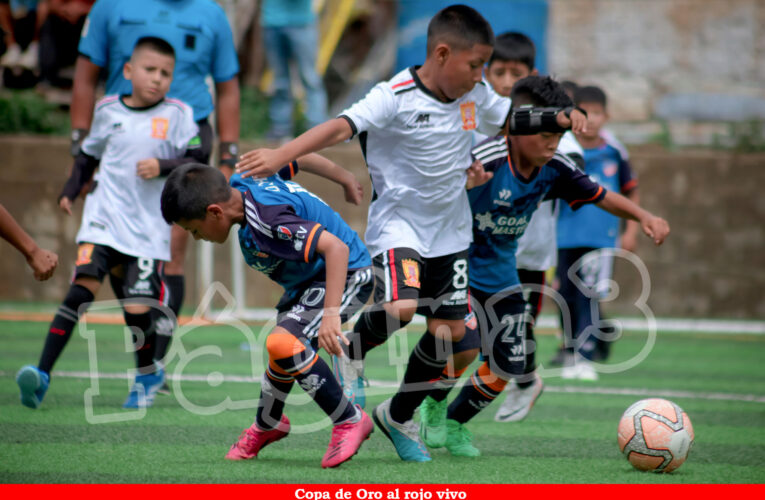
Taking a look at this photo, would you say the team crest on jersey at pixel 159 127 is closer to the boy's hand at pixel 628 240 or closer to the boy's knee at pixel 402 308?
the boy's knee at pixel 402 308

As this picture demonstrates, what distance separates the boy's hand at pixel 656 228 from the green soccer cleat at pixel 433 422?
4.06ft

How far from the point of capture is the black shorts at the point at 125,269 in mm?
5422

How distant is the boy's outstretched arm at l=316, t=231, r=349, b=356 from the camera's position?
388 centimetres

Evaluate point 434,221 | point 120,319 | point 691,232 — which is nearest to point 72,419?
point 434,221

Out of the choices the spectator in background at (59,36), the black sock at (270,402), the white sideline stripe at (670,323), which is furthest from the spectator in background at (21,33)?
the black sock at (270,402)

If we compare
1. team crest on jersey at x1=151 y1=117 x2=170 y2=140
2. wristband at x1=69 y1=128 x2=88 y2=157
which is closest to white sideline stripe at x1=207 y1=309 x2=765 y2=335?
wristband at x1=69 y1=128 x2=88 y2=157

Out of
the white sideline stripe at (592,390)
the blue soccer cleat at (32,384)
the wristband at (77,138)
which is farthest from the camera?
the white sideline stripe at (592,390)

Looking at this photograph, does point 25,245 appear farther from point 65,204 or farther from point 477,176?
point 477,176

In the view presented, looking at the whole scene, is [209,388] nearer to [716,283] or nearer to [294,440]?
[294,440]

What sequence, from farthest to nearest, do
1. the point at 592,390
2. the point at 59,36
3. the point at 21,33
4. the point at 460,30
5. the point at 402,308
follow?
the point at 21,33, the point at 59,36, the point at 592,390, the point at 460,30, the point at 402,308

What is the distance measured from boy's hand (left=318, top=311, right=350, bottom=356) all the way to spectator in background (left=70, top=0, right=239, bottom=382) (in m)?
2.17

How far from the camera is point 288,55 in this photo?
1107 cm

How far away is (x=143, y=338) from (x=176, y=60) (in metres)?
1.70

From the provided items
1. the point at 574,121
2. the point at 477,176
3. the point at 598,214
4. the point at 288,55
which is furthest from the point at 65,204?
the point at 288,55
